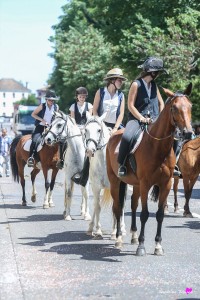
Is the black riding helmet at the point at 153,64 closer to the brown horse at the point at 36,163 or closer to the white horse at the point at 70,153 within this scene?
the white horse at the point at 70,153

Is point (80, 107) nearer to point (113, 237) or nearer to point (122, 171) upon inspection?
point (113, 237)

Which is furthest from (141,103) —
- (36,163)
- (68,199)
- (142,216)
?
(36,163)

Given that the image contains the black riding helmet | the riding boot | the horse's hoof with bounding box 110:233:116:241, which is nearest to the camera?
the black riding helmet

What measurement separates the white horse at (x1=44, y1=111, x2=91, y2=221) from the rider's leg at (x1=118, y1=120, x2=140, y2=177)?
358 centimetres

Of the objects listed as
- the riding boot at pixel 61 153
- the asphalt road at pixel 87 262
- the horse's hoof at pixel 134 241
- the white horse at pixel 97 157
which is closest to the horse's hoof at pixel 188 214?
the asphalt road at pixel 87 262

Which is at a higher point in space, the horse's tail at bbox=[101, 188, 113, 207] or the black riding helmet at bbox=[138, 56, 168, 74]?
the black riding helmet at bbox=[138, 56, 168, 74]

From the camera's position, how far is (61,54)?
65625 millimetres

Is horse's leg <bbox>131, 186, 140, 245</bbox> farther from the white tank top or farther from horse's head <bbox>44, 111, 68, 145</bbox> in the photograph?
horse's head <bbox>44, 111, 68, 145</bbox>

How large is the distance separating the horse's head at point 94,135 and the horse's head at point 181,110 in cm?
213

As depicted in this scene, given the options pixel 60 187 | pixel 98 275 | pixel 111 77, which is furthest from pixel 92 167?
pixel 60 187

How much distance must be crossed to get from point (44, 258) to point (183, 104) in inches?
105

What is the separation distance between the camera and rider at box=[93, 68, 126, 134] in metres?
13.2

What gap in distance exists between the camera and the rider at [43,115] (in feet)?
58.0

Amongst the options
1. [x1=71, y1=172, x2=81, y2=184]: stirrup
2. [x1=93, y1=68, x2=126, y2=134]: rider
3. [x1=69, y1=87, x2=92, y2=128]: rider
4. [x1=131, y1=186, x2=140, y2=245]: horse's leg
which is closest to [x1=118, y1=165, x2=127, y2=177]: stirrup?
[x1=131, y1=186, x2=140, y2=245]: horse's leg
